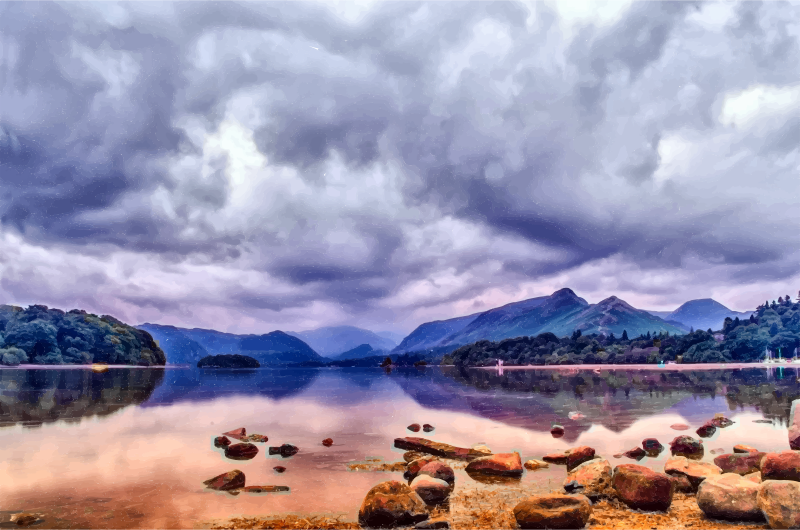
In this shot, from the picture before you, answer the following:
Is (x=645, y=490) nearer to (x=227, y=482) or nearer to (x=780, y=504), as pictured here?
(x=780, y=504)

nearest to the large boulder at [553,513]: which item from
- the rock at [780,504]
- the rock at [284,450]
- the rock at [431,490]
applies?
the rock at [431,490]

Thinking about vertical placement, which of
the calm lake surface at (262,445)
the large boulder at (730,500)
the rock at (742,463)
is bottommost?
the calm lake surface at (262,445)

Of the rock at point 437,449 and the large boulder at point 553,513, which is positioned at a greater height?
the large boulder at point 553,513

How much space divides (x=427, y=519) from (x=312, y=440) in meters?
17.9

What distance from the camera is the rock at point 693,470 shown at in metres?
17.1

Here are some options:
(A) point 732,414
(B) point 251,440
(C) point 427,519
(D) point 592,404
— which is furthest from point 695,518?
(D) point 592,404

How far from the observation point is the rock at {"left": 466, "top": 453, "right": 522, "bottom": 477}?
65.6ft

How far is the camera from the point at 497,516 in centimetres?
1466

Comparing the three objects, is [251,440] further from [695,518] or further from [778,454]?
[778,454]

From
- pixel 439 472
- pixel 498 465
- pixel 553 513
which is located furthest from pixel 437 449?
pixel 553 513

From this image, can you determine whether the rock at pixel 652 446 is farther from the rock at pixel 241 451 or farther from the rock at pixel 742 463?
the rock at pixel 241 451

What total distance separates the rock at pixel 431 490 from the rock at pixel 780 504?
9.12m

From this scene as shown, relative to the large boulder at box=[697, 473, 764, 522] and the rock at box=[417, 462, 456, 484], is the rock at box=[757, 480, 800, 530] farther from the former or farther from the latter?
the rock at box=[417, 462, 456, 484]

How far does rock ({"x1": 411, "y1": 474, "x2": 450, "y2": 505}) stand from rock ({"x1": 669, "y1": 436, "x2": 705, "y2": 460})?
46.5ft
